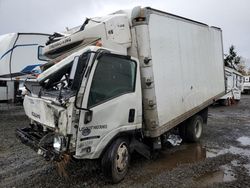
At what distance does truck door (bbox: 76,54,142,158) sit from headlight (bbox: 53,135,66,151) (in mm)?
232

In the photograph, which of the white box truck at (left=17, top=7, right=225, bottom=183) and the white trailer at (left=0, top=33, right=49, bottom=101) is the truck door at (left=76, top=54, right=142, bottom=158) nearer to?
the white box truck at (left=17, top=7, right=225, bottom=183)

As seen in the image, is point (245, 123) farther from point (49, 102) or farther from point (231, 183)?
→ point (49, 102)

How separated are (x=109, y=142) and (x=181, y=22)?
368 cm

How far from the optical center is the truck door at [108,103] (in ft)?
14.2

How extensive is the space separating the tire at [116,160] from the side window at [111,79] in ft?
2.86

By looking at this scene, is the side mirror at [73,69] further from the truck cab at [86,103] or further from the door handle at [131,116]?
the door handle at [131,116]

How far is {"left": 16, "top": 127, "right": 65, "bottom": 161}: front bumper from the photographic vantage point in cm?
412

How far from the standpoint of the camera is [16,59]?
39.0 feet

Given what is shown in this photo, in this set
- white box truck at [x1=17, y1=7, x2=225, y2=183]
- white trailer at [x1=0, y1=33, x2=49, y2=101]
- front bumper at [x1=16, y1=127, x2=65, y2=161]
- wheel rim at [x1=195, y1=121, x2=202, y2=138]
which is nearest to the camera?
front bumper at [x1=16, y1=127, x2=65, y2=161]

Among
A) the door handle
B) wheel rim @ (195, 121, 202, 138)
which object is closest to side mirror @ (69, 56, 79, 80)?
the door handle

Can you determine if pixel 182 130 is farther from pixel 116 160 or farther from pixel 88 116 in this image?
pixel 88 116

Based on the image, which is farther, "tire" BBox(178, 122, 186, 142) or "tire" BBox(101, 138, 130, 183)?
"tire" BBox(178, 122, 186, 142)

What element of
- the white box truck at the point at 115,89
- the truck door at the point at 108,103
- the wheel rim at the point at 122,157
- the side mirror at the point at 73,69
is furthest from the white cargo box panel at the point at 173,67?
the side mirror at the point at 73,69

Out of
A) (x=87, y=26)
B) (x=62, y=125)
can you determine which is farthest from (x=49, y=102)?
→ (x=87, y=26)
